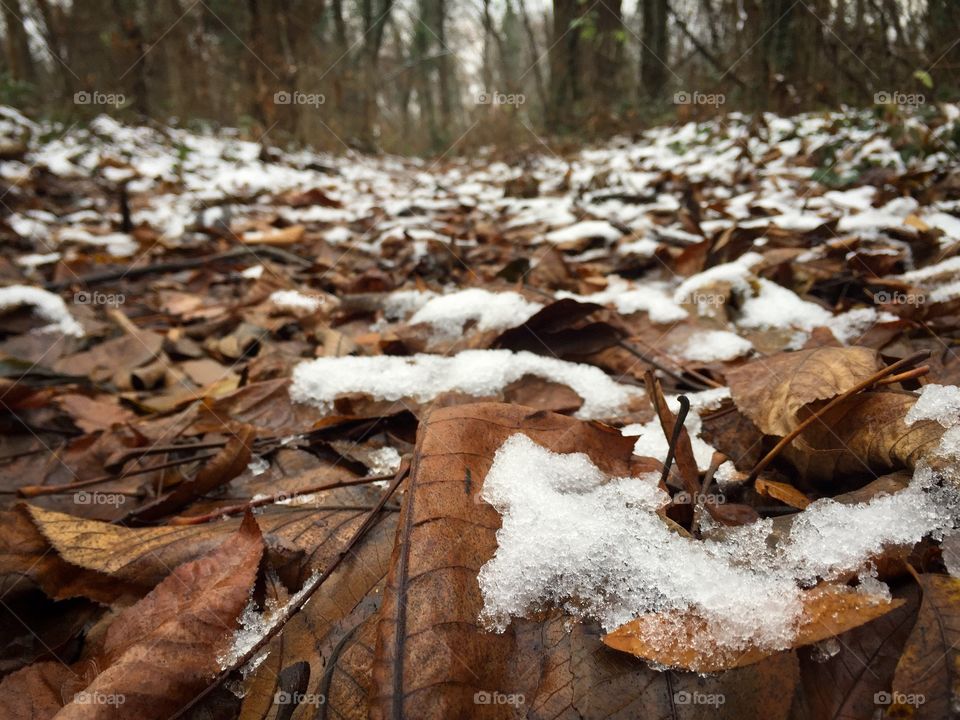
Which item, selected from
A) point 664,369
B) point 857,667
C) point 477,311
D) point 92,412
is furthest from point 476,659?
point 92,412

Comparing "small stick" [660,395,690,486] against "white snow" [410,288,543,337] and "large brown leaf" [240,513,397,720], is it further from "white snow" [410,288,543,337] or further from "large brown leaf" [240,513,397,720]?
"white snow" [410,288,543,337]

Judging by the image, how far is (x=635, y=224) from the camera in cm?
297

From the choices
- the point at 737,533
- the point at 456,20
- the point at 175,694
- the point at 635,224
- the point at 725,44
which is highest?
the point at 456,20

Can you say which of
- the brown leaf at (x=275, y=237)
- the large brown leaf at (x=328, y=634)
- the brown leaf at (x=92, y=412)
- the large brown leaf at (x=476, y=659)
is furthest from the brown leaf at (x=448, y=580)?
the brown leaf at (x=275, y=237)

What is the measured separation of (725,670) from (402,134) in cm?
1659

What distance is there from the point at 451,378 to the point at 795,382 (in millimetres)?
699

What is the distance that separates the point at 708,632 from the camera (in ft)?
2.00

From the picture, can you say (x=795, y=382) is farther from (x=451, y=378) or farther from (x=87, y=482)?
(x=87, y=482)

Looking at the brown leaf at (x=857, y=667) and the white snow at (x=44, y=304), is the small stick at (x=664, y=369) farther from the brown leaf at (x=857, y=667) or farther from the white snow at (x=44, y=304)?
the white snow at (x=44, y=304)

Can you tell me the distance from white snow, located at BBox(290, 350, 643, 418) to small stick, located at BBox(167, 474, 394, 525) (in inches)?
12.8

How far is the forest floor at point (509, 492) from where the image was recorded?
602 millimetres

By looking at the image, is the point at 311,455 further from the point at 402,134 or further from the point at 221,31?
the point at 221,31

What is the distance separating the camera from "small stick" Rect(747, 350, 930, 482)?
2.48ft

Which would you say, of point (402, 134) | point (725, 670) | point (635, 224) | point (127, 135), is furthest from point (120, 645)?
point (402, 134)
